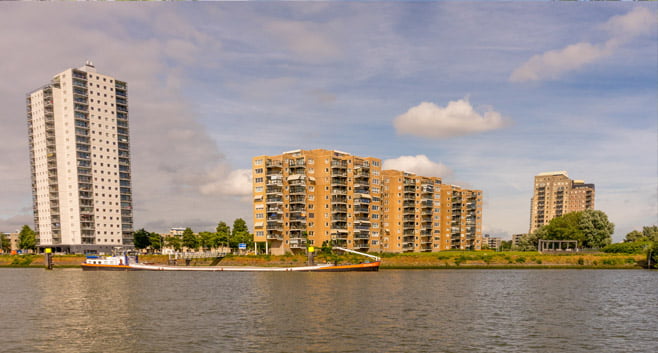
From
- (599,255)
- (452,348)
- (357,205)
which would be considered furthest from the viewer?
(357,205)

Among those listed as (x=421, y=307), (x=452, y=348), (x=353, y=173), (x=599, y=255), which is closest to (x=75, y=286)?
(x=421, y=307)

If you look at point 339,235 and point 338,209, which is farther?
point 338,209

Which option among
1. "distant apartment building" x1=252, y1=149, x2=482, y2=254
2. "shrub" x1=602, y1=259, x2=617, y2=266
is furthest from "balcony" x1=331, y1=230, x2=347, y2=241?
"shrub" x1=602, y1=259, x2=617, y2=266

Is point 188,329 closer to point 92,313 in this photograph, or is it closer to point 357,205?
point 92,313

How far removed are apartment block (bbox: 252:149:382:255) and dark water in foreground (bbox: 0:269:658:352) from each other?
243 feet

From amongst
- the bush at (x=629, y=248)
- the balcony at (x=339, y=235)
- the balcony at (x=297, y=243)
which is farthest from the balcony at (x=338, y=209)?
the bush at (x=629, y=248)

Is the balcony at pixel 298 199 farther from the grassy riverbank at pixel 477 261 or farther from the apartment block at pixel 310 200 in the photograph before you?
the grassy riverbank at pixel 477 261

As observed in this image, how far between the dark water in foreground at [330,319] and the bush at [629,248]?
300 feet

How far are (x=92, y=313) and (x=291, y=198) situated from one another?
349ft

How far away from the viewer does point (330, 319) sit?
5366 centimetres

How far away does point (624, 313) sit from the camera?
60.5 metres

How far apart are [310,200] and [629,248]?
11941cm

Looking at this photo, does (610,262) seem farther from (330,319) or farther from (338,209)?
(330,319)

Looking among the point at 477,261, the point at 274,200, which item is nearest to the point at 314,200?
the point at 274,200
